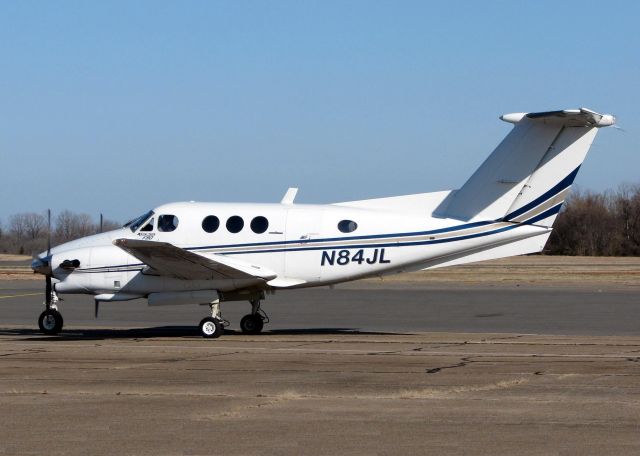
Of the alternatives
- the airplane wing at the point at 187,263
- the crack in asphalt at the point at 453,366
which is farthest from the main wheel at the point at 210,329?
the crack in asphalt at the point at 453,366

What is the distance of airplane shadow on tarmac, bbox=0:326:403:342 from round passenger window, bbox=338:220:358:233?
2.60 meters

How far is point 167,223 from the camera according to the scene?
22641 millimetres

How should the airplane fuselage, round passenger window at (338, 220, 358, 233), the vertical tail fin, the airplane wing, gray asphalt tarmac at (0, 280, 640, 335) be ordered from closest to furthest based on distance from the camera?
the airplane wing
the vertical tail fin
the airplane fuselage
round passenger window at (338, 220, 358, 233)
gray asphalt tarmac at (0, 280, 640, 335)

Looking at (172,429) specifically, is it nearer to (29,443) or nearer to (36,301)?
(29,443)

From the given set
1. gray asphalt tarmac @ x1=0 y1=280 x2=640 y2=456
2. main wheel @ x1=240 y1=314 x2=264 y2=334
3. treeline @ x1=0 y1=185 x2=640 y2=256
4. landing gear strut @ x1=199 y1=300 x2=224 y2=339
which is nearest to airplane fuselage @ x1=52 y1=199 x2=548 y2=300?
landing gear strut @ x1=199 y1=300 x2=224 y2=339

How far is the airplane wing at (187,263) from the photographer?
2070 centimetres

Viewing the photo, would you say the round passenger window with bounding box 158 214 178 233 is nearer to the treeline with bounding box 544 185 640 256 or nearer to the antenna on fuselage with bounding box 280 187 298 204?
the antenna on fuselage with bounding box 280 187 298 204

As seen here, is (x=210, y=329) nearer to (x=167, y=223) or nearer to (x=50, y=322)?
(x=167, y=223)

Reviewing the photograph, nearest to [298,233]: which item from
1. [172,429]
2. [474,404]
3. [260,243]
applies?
[260,243]

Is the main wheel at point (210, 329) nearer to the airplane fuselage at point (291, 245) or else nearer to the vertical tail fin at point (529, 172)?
the airplane fuselage at point (291, 245)

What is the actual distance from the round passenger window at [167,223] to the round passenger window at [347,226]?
3.68 meters

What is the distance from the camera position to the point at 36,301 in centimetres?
3472

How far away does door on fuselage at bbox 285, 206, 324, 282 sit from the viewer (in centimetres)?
2228

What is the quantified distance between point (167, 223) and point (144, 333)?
2750 mm
